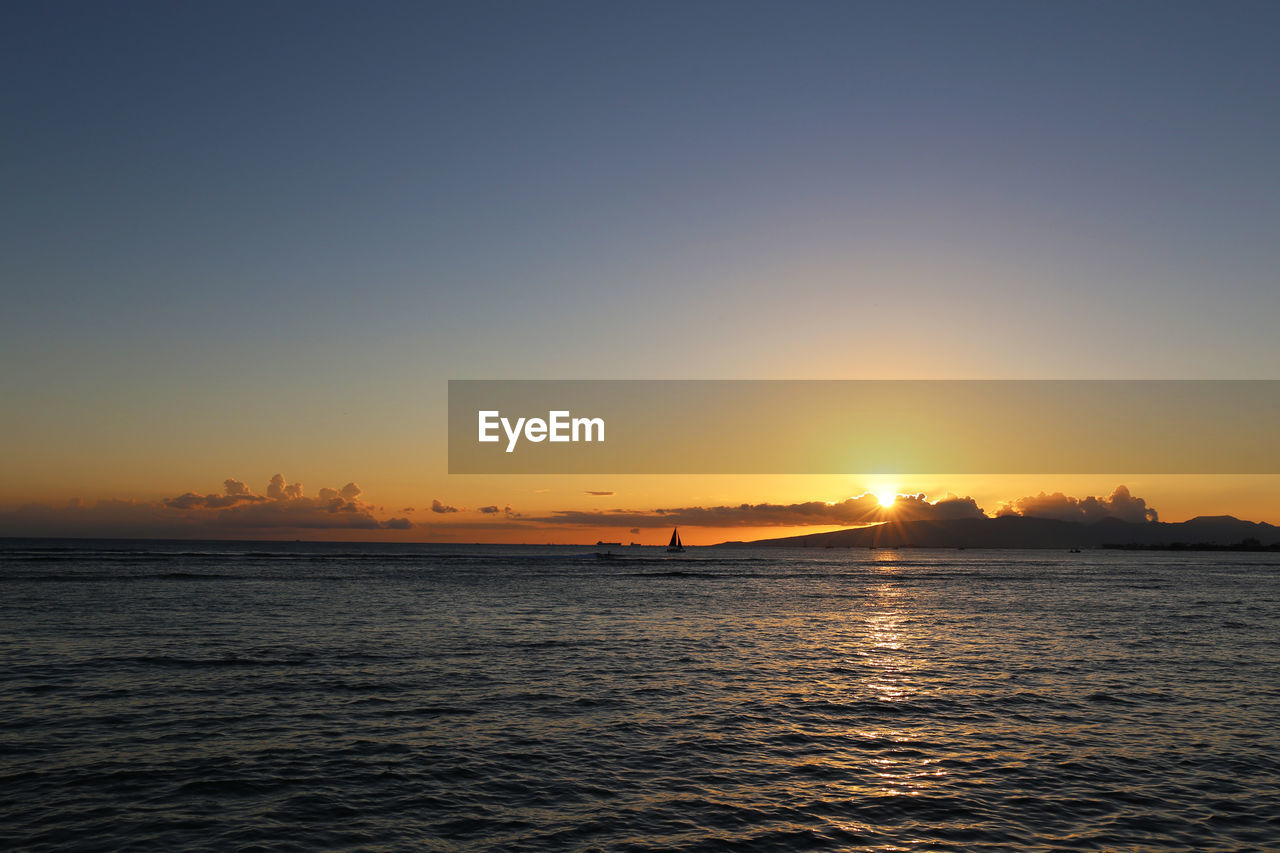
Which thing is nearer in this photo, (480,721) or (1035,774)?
(1035,774)

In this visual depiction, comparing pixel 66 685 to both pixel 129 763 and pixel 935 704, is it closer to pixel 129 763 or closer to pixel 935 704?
pixel 129 763

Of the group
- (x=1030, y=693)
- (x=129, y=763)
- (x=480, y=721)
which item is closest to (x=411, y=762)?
(x=480, y=721)

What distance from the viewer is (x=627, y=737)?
850 inches

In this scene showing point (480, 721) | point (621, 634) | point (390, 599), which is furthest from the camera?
point (390, 599)

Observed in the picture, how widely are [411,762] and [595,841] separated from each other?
6834mm

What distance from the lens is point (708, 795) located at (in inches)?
664

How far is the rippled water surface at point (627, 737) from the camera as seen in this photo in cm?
1504

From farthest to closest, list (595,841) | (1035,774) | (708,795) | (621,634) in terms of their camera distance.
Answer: (621,634)
(1035,774)
(708,795)
(595,841)

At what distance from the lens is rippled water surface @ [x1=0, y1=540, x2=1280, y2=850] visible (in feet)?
49.3

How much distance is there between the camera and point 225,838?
14297 millimetres

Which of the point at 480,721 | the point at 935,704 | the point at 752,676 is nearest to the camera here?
the point at 480,721

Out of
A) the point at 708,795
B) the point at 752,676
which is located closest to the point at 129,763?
the point at 708,795

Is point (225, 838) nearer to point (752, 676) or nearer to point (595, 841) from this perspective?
point (595, 841)

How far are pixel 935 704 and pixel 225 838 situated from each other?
21.5m
